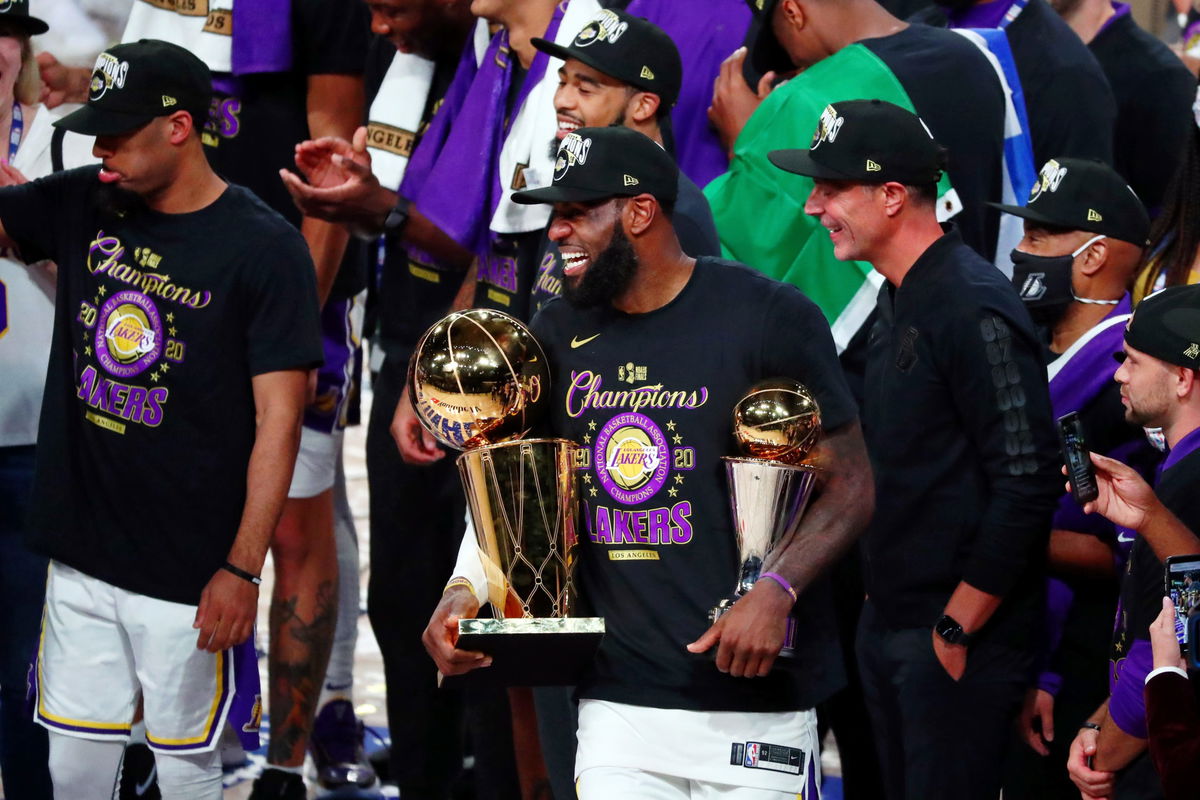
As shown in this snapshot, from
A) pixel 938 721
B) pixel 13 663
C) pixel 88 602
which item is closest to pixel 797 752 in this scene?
pixel 938 721

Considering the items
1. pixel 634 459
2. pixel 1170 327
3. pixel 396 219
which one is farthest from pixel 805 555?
pixel 396 219

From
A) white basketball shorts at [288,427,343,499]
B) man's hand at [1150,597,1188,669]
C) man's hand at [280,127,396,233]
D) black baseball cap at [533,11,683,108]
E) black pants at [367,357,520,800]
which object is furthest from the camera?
white basketball shorts at [288,427,343,499]

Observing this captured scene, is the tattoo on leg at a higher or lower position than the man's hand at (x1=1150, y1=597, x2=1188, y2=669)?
lower

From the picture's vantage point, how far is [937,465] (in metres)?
3.69

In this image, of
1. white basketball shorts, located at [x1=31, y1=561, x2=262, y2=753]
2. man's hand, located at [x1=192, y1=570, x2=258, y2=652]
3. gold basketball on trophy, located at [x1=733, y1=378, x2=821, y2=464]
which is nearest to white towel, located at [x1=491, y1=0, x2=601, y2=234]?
man's hand, located at [x1=192, y1=570, x2=258, y2=652]

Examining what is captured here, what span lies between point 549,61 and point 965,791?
2.06 m

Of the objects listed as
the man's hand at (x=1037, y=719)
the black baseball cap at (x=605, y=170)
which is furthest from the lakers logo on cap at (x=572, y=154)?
the man's hand at (x=1037, y=719)

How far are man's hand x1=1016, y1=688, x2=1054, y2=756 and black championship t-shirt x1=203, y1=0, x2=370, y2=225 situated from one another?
8.88ft

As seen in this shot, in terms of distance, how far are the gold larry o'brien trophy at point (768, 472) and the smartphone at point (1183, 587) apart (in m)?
0.65

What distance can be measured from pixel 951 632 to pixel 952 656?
0.18ft

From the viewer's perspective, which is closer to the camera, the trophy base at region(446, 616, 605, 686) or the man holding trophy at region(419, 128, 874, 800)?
the trophy base at region(446, 616, 605, 686)

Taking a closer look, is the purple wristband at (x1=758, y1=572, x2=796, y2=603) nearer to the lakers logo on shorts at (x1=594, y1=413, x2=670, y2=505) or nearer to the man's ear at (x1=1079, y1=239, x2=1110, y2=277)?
the lakers logo on shorts at (x1=594, y1=413, x2=670, y2=505)

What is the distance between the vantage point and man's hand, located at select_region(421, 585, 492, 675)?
9.93 ft

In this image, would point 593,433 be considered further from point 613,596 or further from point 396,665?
Answer: point 396,665
